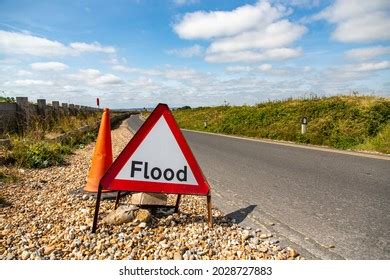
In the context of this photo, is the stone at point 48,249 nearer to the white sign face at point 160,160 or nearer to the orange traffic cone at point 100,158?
the white sign face at point 160,160

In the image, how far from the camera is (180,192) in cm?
411

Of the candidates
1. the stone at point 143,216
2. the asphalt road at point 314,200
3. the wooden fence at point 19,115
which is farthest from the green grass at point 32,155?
the stone at point 143,216

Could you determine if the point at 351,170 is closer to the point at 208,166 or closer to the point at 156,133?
the point at 208,166

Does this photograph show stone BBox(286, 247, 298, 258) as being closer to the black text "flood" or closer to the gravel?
the gravel

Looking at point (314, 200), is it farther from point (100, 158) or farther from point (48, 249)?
point (48, 249)

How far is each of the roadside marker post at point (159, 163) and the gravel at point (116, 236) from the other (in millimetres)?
397

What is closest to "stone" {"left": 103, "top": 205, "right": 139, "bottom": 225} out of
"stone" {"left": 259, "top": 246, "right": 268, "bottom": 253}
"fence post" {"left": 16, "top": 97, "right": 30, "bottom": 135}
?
"stone" {"left": 259, "top": 246, "right": 268, "bottom": 253}

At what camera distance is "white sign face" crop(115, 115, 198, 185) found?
4.06m

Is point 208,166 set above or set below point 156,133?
below

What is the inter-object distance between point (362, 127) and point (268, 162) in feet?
23.5

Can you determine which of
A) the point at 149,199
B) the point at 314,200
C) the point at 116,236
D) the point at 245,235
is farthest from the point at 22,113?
the point at 245,235

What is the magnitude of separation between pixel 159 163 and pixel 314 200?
263cm
